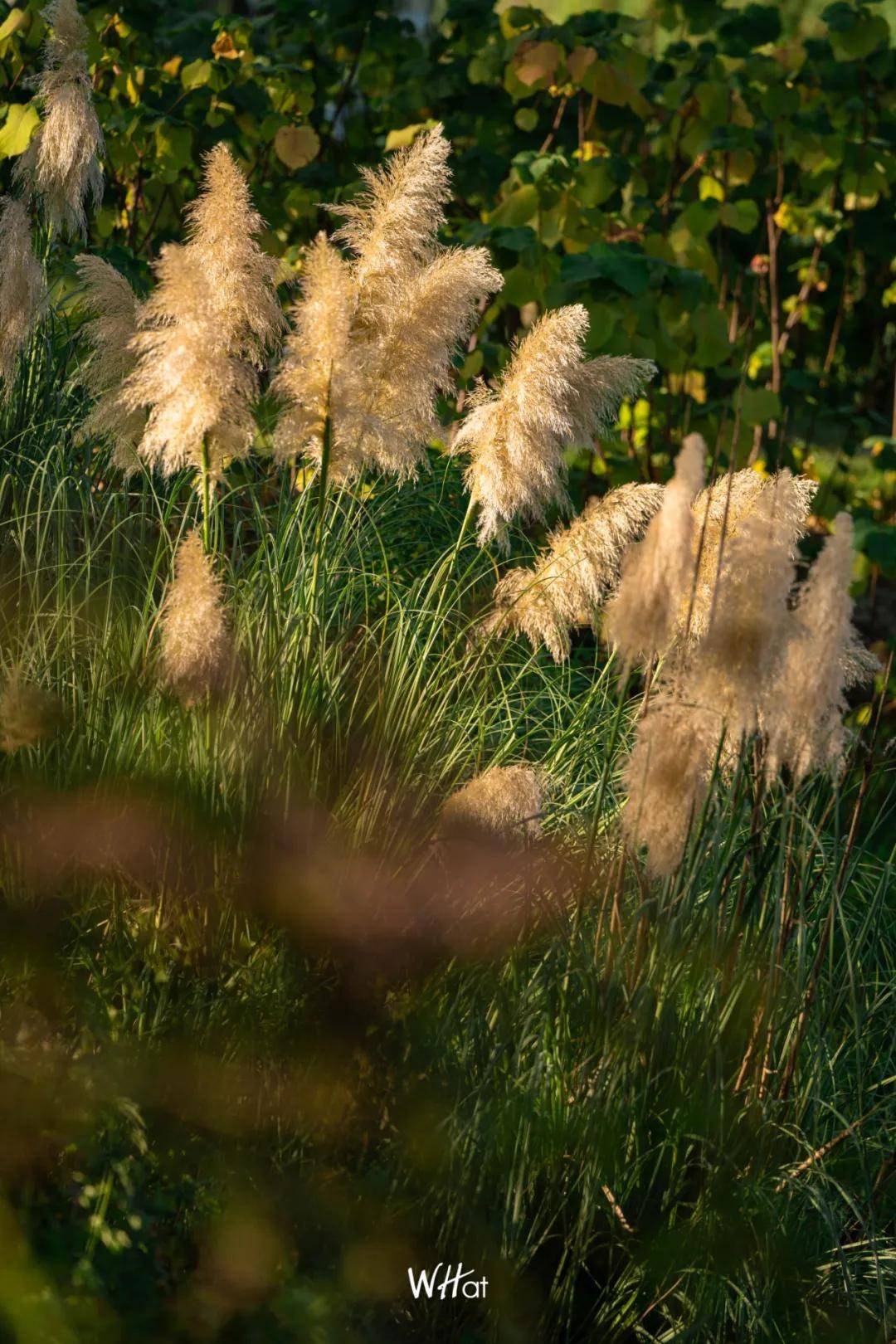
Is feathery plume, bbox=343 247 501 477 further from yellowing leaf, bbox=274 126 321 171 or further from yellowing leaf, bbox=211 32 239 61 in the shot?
yellowing leaf, bbox=211 32 239 61

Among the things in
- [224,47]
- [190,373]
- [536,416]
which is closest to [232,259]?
[190,373]

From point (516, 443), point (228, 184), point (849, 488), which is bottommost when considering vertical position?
point (849, 488)

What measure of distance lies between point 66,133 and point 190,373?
144 cm

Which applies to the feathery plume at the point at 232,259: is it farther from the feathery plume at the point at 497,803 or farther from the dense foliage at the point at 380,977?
the feathery plume at the point at 497,803

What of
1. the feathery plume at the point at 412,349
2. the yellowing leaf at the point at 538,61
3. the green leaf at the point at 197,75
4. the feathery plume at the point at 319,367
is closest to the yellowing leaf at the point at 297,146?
the green leaf at the point at 197,75

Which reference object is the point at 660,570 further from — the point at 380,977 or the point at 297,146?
the point at 297,146

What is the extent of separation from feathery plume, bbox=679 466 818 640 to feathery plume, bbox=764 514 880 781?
0.36 metres

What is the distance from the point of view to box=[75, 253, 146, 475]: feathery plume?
10.9 feet

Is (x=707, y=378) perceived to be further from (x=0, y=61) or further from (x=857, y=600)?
(x=0, y=61)

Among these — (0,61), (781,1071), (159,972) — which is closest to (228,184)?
(159,972)

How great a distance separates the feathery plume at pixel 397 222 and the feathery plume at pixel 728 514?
854mm

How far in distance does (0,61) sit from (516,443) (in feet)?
Result: 10.8

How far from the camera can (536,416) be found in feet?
10.1

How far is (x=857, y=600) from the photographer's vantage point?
7.21 m
